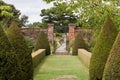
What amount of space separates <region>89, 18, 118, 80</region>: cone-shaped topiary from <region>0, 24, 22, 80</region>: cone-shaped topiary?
8.99ft

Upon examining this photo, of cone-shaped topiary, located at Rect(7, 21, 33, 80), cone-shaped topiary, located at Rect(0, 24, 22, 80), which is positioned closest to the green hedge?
cone-shaped topiary, located at Rect(7, 21, 33, 80)

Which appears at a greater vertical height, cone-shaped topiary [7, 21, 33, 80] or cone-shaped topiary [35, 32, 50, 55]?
cone-shaped topiary [7, 21, 33, 80]

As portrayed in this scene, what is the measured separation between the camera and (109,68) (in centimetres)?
651

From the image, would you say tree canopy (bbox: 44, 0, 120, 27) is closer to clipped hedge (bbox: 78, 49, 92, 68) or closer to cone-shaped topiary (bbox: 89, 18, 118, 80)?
clipped hedge (bbox: 78, 49, 92, 68)

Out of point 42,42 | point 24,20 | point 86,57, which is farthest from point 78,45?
point 24,20

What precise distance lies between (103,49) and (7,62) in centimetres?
346

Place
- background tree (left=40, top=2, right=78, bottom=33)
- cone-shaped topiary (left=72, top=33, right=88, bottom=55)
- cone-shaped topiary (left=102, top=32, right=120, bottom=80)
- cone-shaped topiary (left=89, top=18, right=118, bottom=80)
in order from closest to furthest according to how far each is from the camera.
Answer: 1. cone-shaped topiary (left=102, top=32, right=120, bottom=80)
2. cone-shaped topiary (left=89, top=18, right=118, bottom=80)
3. cone-shaped topiary (left=72, top=33, right=88, bottom=55)
4. background tree (left=40, top=2, right=78, bottom=33)

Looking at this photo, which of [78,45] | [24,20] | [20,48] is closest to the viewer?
[20,48]

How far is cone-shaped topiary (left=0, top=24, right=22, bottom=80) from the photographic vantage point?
7.41m

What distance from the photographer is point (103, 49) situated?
993 cm

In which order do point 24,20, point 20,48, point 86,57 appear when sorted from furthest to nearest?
point 24,20, point 86,57, point 20,48

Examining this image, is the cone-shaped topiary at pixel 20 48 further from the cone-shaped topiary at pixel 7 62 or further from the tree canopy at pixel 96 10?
the tree canopy at pixel 96 10

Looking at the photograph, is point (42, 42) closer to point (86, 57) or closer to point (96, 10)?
point (86, 57)

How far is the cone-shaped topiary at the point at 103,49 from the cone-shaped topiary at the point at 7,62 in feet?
8.99
